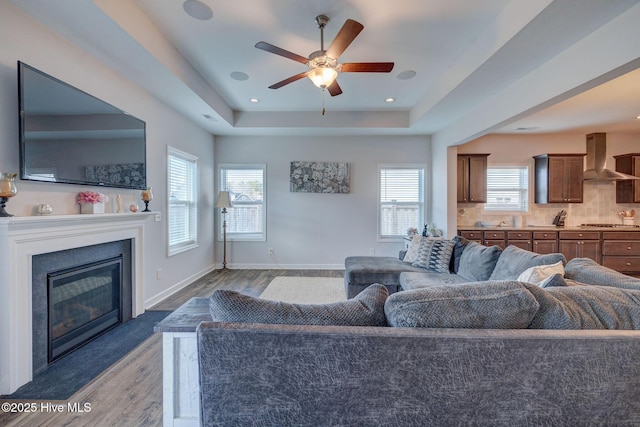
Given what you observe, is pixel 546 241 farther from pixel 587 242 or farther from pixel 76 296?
pixel 76 296

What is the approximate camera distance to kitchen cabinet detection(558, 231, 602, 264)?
475cm

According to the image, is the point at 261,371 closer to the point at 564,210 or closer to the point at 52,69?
the point at 52,69

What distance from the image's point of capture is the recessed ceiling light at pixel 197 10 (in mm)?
2279

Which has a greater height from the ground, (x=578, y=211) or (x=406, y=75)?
(x=406, y=75)

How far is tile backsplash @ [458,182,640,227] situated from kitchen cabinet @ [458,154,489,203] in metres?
0.27

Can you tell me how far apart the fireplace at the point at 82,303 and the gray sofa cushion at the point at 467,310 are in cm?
270

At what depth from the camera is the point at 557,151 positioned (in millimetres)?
5375

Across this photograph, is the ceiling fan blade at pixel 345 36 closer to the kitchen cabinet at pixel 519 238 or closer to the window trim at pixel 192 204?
the window trim at pixel 192 204

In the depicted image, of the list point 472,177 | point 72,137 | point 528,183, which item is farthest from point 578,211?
point 72,137

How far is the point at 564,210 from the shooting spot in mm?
5254

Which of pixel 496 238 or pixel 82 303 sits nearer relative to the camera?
pixel 82 303

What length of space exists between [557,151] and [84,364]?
7501 millimetres

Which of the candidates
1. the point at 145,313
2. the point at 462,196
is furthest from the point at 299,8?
the point at 462,196

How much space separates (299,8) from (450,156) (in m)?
3.62
